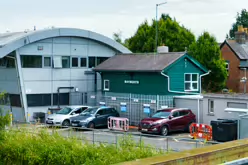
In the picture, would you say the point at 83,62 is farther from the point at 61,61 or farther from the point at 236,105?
the point at 236,105

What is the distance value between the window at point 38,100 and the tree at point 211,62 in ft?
65.4

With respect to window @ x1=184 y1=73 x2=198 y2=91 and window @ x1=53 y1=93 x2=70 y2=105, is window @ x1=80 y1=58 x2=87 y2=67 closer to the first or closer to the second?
window @ x1=53 y1=93 x2=70 y2=105

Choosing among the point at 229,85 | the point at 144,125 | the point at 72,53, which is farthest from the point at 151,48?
the point at 144,125

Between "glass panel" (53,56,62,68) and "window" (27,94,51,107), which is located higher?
"glass panel" (53,56,62,68)

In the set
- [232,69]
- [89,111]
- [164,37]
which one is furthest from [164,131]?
[164,37]

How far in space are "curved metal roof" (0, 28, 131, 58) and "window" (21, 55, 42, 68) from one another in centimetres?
139

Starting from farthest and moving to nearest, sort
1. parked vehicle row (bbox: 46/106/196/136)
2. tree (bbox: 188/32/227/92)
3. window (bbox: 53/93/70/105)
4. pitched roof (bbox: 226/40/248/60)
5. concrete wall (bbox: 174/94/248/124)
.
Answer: pitched roof (bbox: 226/40/248/60), tree (bbox: 188/32/227/92), window (bbox: 53/93/70/105), parked vehicle row (bbox: 46/106/196/136), concrete wall (bbox: 174/94/248/124)

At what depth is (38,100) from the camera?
33.2 m

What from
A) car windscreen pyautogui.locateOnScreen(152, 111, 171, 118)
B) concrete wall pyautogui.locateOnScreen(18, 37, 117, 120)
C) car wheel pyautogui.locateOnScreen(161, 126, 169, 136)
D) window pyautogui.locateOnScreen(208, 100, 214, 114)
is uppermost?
concrete wall pyautogui.locateOnScreen(18, 37, 117, 120)

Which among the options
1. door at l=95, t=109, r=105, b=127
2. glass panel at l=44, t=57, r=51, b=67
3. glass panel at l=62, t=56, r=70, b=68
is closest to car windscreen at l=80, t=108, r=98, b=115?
door at l=95, t=109, r=105, b=127

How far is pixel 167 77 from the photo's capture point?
101ft

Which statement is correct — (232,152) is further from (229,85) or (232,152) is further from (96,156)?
(229,85)

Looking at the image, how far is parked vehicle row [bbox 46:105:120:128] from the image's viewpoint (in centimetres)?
2825

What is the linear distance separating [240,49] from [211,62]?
7.05m
